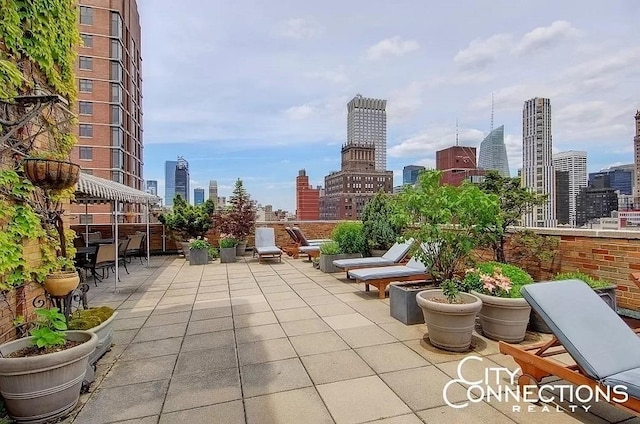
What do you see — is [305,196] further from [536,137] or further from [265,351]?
[265,351]

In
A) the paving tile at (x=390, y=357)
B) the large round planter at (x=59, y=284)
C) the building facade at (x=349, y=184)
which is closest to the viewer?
the paving tile at (x=390, y=357)

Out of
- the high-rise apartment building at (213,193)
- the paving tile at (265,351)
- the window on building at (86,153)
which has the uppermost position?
the window on building at (86,153)

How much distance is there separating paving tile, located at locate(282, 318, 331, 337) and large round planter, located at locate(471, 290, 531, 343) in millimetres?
1808

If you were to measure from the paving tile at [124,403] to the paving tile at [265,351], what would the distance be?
2.45ft

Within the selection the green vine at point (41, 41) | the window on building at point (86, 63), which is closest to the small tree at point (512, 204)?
the green vine at point (41, 41)

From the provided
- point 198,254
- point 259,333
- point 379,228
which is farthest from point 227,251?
point 259,333

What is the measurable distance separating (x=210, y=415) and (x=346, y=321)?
2318 mm

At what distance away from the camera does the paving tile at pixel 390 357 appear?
10.1ft

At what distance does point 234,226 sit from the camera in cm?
1060

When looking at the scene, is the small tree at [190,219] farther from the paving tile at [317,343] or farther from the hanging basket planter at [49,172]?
the hanging basket planter at [49,172]

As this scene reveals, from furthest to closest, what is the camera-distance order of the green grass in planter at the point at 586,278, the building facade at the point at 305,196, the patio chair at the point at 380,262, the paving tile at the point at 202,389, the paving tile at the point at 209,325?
the building facade at the point at 305,196 < the patio chair at the point at 380,262 < the paving tile at the point at 209,325 < the green grass in planter at the point at 586,278 < the paving tile at the point at 202,389

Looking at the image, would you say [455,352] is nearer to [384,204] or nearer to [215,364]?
[215,364]

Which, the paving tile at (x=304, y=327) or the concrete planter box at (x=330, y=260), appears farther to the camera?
the concrete planter box at (x=330, y=260)

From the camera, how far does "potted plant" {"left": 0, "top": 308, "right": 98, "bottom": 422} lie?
2201 millimetres
